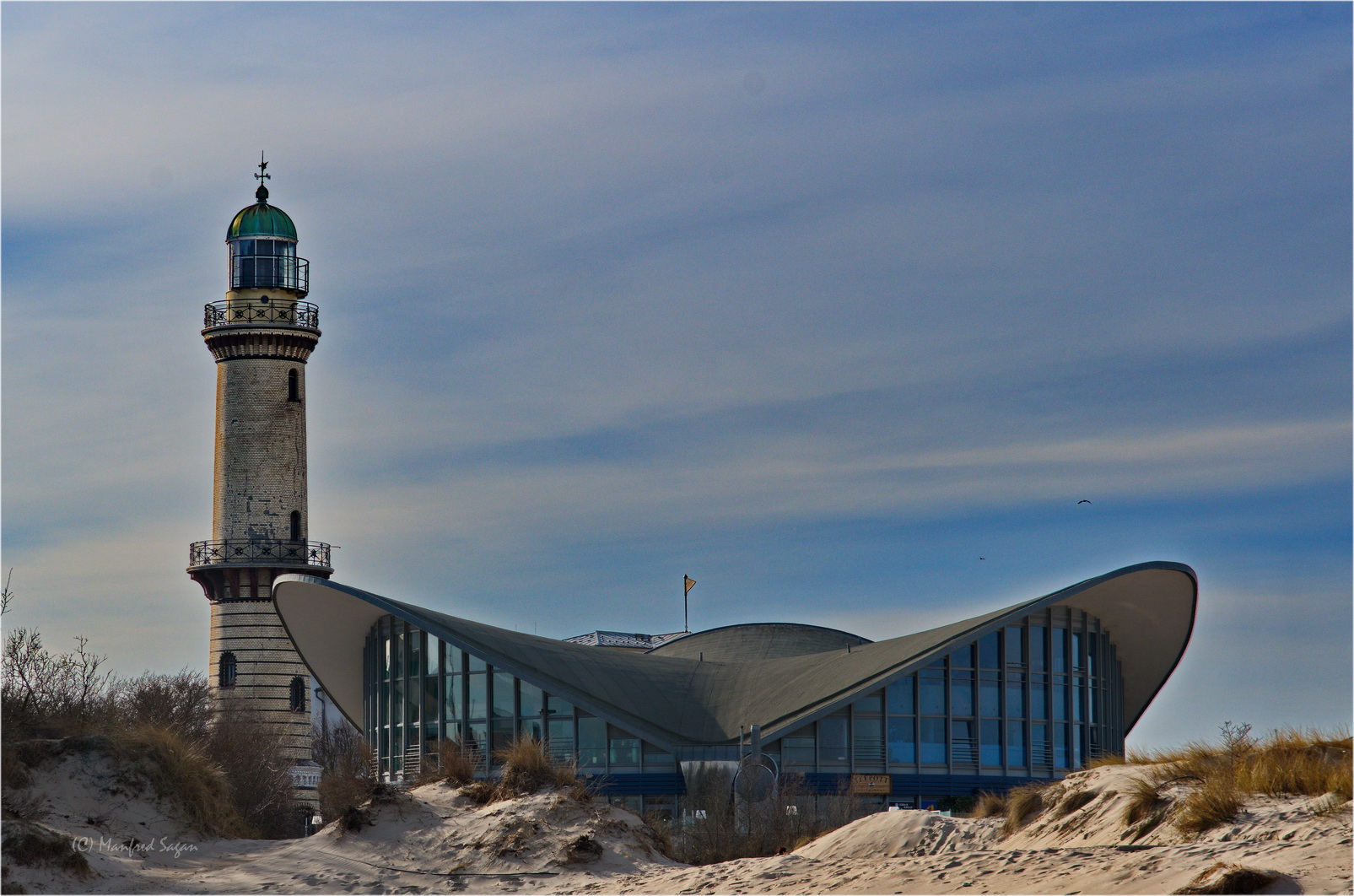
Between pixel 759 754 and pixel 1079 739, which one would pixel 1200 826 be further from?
pixel 1079 739

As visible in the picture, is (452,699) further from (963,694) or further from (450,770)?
(450,770)

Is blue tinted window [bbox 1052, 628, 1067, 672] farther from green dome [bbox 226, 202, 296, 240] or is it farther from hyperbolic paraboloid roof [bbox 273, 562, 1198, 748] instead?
green dome [bbox 226, 202, 296, 240]

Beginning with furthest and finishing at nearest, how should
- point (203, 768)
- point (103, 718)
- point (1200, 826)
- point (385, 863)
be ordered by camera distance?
point (103, 718) < point (203, 768) < point (385, 863) < point (1200, 826)

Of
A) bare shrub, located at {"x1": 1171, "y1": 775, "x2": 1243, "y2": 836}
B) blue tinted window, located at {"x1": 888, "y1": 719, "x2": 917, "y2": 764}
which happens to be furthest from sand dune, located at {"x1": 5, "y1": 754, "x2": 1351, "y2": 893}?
blue tinted window, located at {"x1": 888, "y1": 719, "x2": 917, "y2": 764}

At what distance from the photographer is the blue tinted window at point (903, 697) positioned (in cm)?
4959

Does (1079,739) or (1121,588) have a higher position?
(1121,588)

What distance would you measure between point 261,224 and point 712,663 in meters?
28.2

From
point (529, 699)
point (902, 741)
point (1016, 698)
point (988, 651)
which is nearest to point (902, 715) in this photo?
point (902, 741)

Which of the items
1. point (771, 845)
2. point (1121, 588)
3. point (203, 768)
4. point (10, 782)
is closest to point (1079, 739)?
point (1121, 588)

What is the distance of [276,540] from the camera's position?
64250 mm

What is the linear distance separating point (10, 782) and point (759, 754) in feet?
80.7

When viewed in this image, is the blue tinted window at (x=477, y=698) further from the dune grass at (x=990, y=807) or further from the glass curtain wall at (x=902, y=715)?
the dune grass at (x=990, y=807)

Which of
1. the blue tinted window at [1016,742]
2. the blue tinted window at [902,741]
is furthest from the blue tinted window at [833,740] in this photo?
the blue tinted window at [1016,742]

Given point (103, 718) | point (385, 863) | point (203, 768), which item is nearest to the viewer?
point (385, 863)
